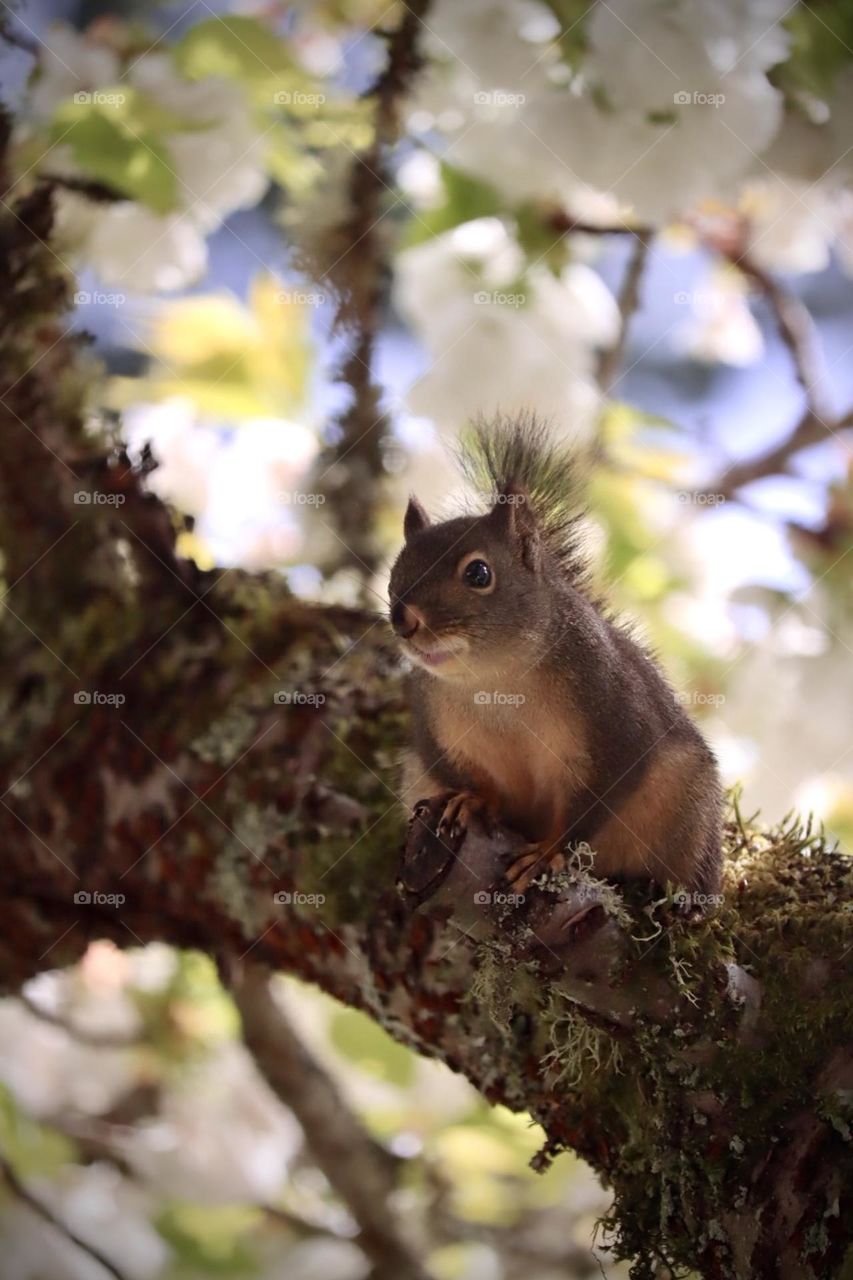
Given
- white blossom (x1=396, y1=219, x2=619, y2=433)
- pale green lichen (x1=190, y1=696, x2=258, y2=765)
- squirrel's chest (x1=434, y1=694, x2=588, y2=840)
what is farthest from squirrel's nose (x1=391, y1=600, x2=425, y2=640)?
white blossom (x1=396, y1=219, x2=619, y2=433)

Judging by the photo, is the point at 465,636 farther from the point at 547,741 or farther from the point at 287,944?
the point at 287,944

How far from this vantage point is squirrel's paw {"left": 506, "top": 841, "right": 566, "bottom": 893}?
3.40 feet

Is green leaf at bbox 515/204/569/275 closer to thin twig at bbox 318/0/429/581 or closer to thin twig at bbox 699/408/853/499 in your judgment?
thin twig at bbox 318/0/429/581

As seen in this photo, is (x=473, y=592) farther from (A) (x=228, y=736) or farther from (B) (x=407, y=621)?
(A) (x=228, y=736)

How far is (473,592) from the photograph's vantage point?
1.17 m

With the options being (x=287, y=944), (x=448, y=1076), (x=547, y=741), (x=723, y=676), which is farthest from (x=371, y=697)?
(x=448, y=1076)

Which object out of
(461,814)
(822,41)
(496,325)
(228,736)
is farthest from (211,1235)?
(822,41)

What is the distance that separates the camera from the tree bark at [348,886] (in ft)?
3.43

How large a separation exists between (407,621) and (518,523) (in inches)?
7.2

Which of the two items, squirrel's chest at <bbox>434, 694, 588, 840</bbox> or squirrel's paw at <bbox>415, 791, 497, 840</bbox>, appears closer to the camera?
squirrel's paw at <bbox>415, 791, 497, 840</bbox>

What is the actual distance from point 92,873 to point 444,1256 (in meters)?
1.06

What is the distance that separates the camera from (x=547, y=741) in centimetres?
118

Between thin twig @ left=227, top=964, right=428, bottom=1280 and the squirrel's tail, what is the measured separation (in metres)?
0.94

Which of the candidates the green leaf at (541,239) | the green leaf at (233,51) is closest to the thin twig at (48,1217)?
the green leaf at (541,239)
